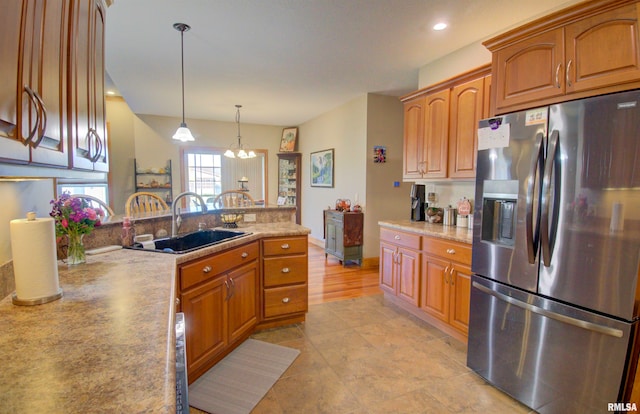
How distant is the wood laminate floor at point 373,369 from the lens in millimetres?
1946

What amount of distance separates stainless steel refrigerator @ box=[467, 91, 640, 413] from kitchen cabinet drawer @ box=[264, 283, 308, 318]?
151 centimetres

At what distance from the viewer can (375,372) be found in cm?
228

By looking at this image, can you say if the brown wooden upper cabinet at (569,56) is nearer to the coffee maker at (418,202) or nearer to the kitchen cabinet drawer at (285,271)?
the coffee maker at (418,202)

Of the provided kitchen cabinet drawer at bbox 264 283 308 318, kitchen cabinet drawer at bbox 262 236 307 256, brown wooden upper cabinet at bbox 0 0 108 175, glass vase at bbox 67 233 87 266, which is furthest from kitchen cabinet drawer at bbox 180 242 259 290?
brown wooden upper cabinet at bbox 0 0 108 175

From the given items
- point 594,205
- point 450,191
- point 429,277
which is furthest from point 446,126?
point 594,205

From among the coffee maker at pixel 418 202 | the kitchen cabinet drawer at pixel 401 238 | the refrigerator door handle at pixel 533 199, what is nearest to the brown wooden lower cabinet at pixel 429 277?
the kitchen cabinet drawer at pixel 401 238

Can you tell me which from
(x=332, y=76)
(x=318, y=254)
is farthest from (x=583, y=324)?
(x=318, y=254)

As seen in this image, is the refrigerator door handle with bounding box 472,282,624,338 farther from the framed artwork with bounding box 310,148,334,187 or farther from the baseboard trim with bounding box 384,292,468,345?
the framed artwork with bounding box 310,148,334,187

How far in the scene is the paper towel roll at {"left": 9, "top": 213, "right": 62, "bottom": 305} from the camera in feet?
3.78

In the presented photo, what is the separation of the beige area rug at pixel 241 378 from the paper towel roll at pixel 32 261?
118 cm

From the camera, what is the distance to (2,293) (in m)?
1.23

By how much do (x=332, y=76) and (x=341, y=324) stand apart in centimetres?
308

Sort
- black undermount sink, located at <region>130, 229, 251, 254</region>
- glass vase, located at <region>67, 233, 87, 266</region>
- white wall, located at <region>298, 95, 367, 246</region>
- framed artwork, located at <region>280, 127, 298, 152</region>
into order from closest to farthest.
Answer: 1. glass vase, located at <region>67, 233, 87, 266</region>
2. black undermount sink, located at <region>130, 229, 251, 254</region>
3. white wall, located at <region>298, 95, 367, 246</region>
4. framed artwork, located at <region>280, 127, 298, 152</region>

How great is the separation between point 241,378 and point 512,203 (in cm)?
217
